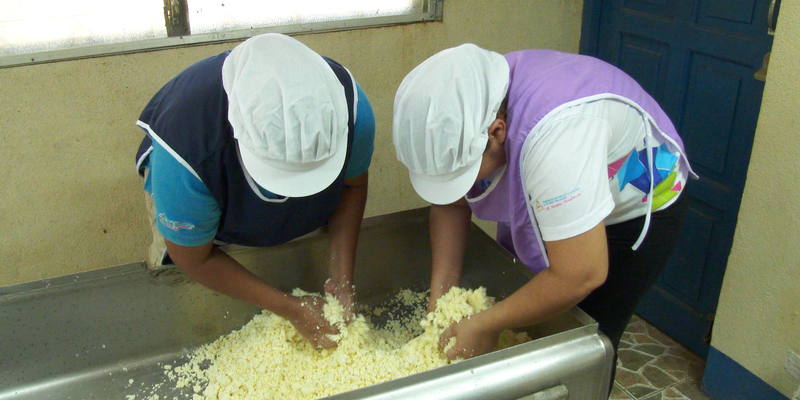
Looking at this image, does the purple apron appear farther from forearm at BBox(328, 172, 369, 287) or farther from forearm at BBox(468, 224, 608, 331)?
forearm at BBox(328, 172, 369, 287)

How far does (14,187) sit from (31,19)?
0.55 meters

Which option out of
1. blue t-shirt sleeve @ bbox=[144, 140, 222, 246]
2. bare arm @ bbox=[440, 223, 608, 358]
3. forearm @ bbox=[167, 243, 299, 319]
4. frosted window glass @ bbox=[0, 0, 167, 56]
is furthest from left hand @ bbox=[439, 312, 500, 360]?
frosted window glass @ bbox=[0, 0, 167, 56]

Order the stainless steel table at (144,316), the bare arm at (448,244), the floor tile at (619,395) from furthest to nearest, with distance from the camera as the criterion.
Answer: the floor tile at (619,395)
the bare arm at (448,244)
the stainless steel table at (144,316)

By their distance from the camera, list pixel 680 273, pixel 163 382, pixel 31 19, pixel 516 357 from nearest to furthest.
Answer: pixel 516 357, pixel 163 382, pixel 31 19, pixel 680 273

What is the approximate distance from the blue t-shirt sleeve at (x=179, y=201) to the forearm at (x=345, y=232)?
367 millimetres

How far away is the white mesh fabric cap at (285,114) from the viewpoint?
101 centimetres

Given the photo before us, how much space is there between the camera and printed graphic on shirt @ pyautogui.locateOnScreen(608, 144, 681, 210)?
1.18 metres

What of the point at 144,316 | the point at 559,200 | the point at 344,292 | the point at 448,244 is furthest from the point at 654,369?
the point at 144,316

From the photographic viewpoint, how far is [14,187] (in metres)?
1.91

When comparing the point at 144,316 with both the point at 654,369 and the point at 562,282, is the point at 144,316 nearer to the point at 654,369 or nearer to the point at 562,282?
the point at 562,282

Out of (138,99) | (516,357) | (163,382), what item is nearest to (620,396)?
(516,357)

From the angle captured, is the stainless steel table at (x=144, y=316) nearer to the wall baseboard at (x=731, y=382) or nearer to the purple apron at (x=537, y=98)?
the purple apron at (x=537, y=98)

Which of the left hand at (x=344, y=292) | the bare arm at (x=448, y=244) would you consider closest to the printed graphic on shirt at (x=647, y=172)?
the bare arm at (x=448, y=244)

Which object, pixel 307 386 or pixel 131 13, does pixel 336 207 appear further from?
pixel 131 13
